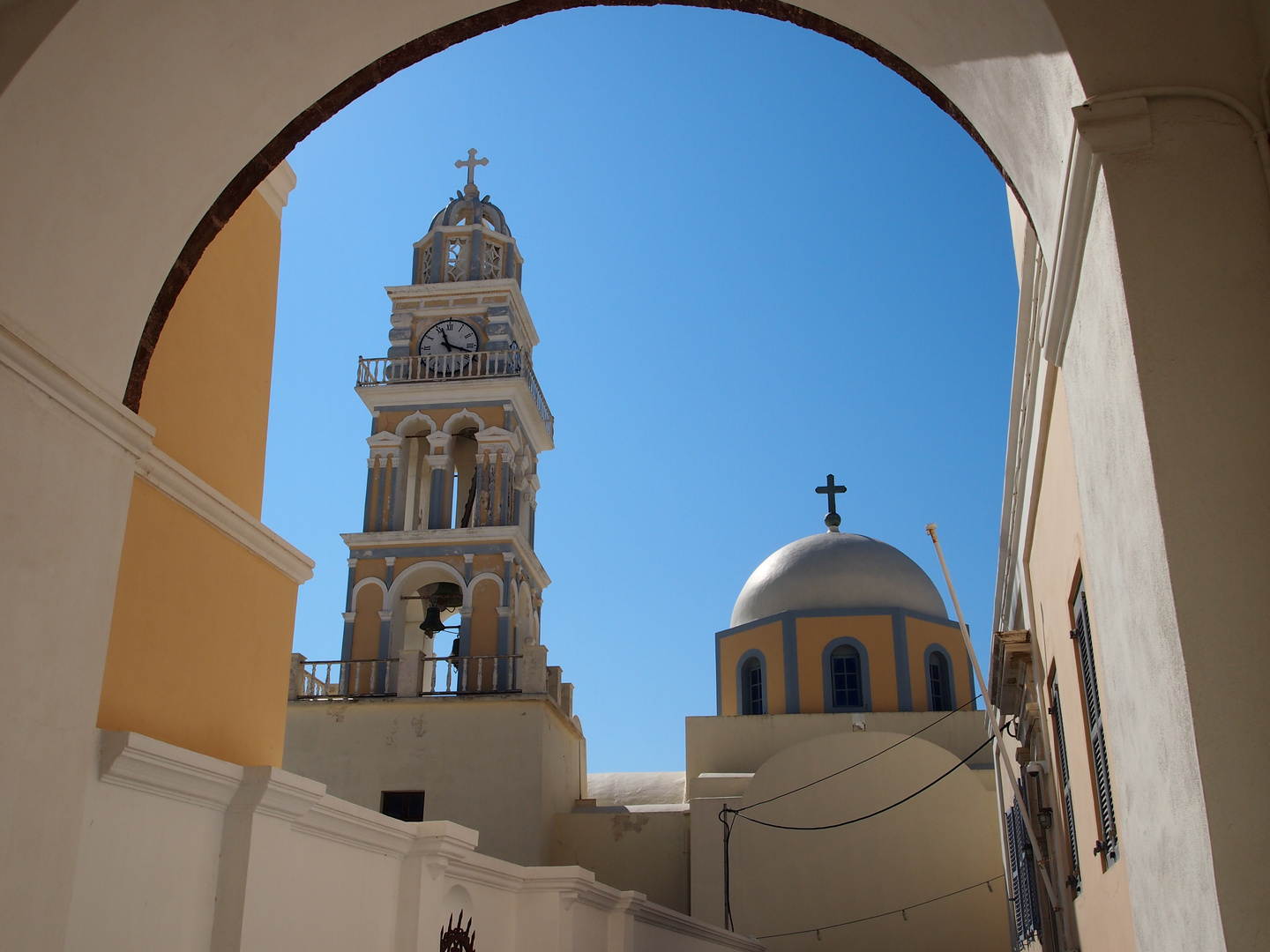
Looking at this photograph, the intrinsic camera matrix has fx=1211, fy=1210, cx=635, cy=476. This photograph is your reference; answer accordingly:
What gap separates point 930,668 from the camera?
73.3ft

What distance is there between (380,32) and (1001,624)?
8.68 metres

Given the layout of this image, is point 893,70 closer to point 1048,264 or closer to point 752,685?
point 1048,264

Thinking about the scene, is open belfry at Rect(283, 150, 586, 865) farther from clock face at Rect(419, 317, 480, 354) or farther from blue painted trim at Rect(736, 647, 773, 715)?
blue painted trim at Rect(736, 647, 773, 715)

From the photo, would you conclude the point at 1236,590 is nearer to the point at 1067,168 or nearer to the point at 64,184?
the point at 1067,168

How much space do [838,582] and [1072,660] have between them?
17055 millimetres

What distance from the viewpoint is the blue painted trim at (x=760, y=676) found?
2211cm

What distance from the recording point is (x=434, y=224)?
74.9ft

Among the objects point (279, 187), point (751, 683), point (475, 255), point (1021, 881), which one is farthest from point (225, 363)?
point (751, 683)

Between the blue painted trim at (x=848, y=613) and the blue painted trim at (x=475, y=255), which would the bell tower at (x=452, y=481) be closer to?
the blue painted trim at (x=475, y=255)

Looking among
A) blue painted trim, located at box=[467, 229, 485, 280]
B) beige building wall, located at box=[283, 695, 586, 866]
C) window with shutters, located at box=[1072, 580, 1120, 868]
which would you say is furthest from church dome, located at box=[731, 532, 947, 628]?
window with shutters, located at box=[1072, 580, 1120, 868]

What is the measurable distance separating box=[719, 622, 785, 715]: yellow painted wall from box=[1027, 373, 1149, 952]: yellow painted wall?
14.6 metres

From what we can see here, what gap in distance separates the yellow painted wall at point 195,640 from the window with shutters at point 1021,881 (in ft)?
20.9

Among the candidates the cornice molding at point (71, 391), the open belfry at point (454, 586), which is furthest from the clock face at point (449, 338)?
the cornice molding at point (71, 391)

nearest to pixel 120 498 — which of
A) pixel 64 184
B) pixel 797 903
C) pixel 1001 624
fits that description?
pixel 64 184
